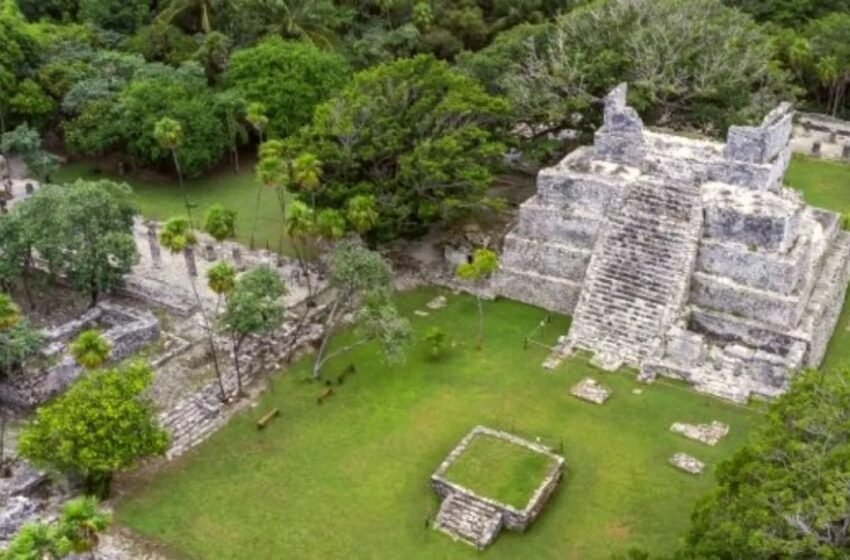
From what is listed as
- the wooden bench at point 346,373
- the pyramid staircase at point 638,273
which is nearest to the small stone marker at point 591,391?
the pyramid staircase at point 638,273

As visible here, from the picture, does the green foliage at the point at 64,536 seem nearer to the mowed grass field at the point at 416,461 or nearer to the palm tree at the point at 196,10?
the mowed grass field at the point at 416,461

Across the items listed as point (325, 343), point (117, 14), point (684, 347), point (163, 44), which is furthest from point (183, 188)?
point (684, 347)

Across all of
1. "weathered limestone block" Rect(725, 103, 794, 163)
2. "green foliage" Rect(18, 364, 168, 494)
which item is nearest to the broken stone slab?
"weathered limestone block" Rect(725, 103, 794, 163)

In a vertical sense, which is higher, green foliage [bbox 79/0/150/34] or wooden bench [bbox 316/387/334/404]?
green foliage [bbox 79/0/150/34]

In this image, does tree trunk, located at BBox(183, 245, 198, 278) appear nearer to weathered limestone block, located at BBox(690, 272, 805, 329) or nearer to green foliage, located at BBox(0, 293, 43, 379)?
green foliage, located at BBox(0, 293, 43, 379)

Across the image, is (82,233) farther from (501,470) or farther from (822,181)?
(822,181)

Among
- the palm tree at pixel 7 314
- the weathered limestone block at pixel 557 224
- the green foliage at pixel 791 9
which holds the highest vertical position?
the green foliage at pixel 791 9

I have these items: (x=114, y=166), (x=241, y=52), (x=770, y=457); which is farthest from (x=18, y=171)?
(x=770, y=457)
